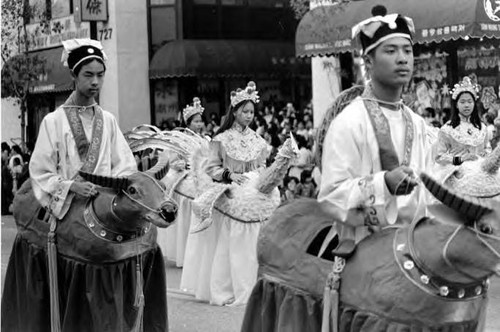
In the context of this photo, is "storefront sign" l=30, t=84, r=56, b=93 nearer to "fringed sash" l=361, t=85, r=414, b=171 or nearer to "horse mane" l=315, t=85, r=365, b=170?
"horse mane" l=315, t=85, r=365, b=170

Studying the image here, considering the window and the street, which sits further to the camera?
the window

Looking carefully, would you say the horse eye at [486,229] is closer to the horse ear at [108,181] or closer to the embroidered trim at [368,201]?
the embroidered trim at [368,201]

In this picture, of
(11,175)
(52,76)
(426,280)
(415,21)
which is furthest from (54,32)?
(426,280)

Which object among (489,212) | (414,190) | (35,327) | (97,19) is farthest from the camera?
(97,19)

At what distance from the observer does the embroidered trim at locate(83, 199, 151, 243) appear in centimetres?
688

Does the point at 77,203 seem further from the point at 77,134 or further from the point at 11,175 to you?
the point at 11,175

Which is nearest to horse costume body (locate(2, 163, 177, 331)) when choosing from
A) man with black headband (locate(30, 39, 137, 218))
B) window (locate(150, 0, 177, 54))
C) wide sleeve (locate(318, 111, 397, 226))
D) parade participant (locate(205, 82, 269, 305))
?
man with black headband (locate(30, 39, 137, 218))

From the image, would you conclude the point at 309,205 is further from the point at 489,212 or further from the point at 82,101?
the point at 82,101

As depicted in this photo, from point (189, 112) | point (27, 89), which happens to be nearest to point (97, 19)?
point (27, 89)

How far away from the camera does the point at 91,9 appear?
84.1 feet

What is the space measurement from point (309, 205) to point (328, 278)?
669mm

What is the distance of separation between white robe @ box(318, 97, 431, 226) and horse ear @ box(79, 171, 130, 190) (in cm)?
184

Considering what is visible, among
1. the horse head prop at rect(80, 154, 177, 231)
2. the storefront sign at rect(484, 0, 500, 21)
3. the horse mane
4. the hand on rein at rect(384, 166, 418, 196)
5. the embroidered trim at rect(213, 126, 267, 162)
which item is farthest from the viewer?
the storefront sign at rect(484, 0, 500, 21)

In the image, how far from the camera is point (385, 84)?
5.09 metres
